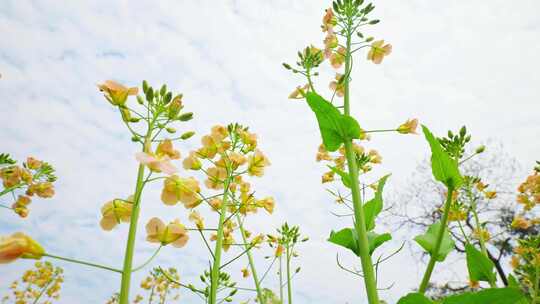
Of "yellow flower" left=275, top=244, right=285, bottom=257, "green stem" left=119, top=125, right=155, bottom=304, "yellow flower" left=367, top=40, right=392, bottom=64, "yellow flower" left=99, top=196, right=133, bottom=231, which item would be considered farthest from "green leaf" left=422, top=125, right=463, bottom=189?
"yellow flower" left=275, top=244, right=285, bottom=257

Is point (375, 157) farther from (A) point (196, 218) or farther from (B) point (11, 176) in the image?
(B) point (11, 176)

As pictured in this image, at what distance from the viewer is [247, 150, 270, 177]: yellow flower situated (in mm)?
2514

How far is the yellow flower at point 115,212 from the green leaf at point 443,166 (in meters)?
1.18

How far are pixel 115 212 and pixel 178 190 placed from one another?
0.25 metres

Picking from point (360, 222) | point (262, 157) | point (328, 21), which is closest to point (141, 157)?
point (360, 222)

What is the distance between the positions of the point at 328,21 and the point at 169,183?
5.15ft

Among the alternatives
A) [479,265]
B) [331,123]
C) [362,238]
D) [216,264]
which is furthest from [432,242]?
[216,264]

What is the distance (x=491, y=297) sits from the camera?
115 centimetres

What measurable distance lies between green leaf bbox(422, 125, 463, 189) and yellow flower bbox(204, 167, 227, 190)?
144cm

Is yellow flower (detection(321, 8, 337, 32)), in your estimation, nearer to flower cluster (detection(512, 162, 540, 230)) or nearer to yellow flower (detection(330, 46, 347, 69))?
yellow flower (detection(330, 46, 347, 69))

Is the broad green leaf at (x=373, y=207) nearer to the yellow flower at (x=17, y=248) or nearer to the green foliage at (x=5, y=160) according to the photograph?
the yellow flower at (x=17, y=248)

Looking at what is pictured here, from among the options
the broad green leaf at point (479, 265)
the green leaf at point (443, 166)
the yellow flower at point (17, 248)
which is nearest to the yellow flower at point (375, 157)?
the broad green leaf at point (479, 265)

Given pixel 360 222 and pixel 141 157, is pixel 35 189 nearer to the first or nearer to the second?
pixel 141 157

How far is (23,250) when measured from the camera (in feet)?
3.10
